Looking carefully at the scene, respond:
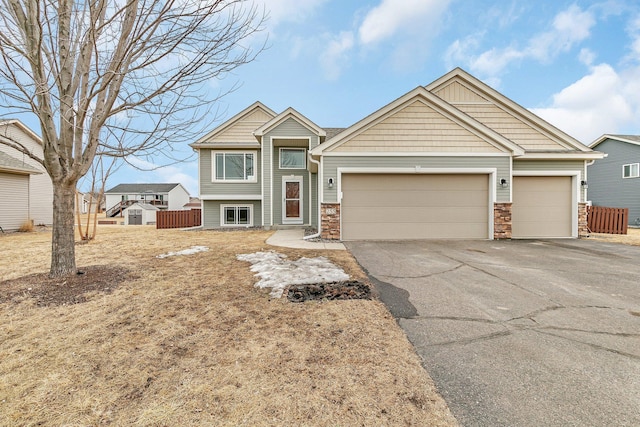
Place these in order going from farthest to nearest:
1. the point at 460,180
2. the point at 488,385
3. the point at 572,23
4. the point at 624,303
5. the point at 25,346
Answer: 1. the point at 572,23
2. the point at 460,180
3. the point at 624,303
4. the point at 25,346
5. the point at 488,385

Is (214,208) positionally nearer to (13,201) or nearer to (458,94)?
(13,201)

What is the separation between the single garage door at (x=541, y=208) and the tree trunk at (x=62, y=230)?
12186mm

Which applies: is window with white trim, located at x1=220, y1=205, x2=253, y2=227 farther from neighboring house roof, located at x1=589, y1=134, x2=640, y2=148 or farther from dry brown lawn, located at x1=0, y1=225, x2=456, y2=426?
neighboring house roof, located at x1=589, y1=134, x2=640, y2=148

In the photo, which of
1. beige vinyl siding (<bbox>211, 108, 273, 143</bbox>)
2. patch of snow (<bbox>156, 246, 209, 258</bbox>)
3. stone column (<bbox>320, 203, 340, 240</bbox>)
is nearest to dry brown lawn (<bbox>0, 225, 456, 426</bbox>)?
patch of snow (<bbox>156, 246, 209, 258</bbox>)

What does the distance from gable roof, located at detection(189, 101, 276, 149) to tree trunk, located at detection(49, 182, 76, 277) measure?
9669 millimetres

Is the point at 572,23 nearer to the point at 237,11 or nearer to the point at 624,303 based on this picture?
the point at 624,303

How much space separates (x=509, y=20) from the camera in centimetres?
1146

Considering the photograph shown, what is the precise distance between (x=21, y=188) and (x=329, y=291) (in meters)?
19.5

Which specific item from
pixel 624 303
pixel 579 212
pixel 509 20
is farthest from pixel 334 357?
pixel 509 20

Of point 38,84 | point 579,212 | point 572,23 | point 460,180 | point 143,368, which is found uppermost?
point 572,23

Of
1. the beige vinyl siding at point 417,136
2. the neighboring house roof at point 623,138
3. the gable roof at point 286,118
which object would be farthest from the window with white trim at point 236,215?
the neighboring house roof at point 623,138

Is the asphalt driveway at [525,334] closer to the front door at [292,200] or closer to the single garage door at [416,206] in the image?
the single garage door at [416,206]

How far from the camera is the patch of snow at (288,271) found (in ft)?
14.5

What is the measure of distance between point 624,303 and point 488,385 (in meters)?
3.19
